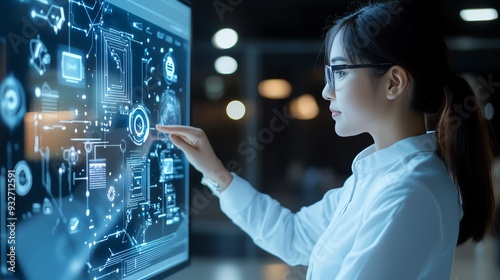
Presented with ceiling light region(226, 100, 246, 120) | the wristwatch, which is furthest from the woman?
ceiling light region(226, 100, 246, 120)

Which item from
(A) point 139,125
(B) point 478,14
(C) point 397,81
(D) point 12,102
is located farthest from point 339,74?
(B) point 478,14

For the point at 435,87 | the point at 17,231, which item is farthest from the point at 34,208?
the point at 435,87

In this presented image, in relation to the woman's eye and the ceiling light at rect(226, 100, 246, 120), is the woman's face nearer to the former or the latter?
the woman's eye

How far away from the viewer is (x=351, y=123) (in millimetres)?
1246

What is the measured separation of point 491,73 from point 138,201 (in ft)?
16.8

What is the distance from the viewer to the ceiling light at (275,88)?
599 cm

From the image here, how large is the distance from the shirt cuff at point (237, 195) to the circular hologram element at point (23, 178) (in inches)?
30.6

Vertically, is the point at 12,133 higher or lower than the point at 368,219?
higher

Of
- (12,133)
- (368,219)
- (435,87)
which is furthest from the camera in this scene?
(435,87)

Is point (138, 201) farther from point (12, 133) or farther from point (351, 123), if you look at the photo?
point (351, 123)

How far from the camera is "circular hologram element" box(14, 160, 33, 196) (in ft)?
2.61

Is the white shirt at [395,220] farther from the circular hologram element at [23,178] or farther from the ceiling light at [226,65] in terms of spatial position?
the ceiling light at [226,65]

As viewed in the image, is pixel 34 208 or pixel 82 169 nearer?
pixel 34 208

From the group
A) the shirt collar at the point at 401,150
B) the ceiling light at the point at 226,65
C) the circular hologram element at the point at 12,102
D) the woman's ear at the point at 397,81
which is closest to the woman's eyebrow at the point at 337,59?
the woman's ear at the point at 397,81
